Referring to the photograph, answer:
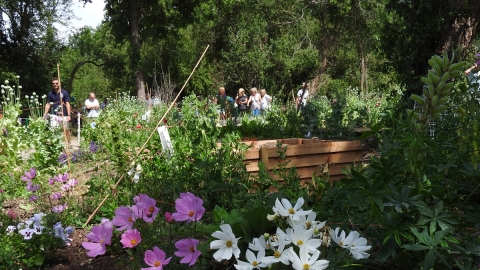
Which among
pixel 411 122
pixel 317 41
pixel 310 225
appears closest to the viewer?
pixel 310 225

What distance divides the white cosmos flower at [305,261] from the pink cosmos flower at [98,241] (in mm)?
848

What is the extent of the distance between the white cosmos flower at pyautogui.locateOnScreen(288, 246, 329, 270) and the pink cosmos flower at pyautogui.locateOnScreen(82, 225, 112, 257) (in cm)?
85

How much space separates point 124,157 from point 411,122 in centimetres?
330

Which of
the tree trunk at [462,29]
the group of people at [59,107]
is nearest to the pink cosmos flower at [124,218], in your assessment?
the group of people at [59,107]

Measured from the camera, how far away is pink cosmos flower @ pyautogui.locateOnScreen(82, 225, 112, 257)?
1.93 metres

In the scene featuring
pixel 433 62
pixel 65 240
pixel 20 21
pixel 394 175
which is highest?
pixel 20 21

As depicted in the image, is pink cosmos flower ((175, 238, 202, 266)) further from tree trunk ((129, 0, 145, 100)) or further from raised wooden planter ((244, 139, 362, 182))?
tree trunk ((129, 0, 145, 100))

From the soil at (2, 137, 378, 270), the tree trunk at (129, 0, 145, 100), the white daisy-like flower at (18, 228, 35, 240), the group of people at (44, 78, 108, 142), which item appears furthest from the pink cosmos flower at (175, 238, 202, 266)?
the tree trunk at (129, 0, 145, 100)

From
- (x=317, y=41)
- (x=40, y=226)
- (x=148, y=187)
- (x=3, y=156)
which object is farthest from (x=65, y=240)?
(x=317, y=41)

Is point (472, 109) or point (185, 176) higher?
point (472, 109)

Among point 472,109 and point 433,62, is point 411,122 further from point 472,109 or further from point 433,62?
point 472,109

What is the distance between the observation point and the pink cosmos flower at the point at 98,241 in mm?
1930

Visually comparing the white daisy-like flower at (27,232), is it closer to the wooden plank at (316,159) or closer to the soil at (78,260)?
the soil at (78,260)

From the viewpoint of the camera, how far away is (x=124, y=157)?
14.8 ft
